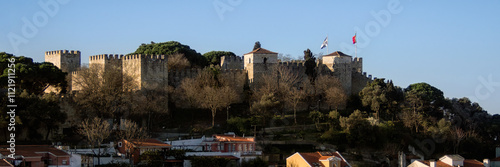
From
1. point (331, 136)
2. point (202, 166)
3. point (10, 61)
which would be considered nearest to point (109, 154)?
point (202, 166)

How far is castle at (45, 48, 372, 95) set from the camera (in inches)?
2173

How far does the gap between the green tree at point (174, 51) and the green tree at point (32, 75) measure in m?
12.5

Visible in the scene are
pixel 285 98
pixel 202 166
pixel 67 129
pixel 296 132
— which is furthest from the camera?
pixel 285 98

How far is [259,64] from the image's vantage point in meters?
59.6

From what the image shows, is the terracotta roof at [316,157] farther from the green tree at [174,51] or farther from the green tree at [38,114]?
the green tree at [174,51]

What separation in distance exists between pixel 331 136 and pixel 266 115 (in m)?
4.71

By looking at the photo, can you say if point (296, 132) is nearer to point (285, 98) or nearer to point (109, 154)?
point (285, 98)

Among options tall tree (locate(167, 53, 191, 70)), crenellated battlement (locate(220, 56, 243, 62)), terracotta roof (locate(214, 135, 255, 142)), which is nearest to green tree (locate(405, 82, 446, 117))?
crenellated battlement (locate(220, 56, 243, 62))

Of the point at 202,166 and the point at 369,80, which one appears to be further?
the point at 369,80

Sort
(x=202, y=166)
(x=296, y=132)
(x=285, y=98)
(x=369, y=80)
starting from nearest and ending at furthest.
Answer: (x=202, y=166)
(x=296, y=132)
(x=285, y=98)
(x=369, y=80)

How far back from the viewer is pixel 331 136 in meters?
51.7

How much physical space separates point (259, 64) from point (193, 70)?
4907mm

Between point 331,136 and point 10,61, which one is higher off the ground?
point 10,61

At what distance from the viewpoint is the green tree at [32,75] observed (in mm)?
51438
